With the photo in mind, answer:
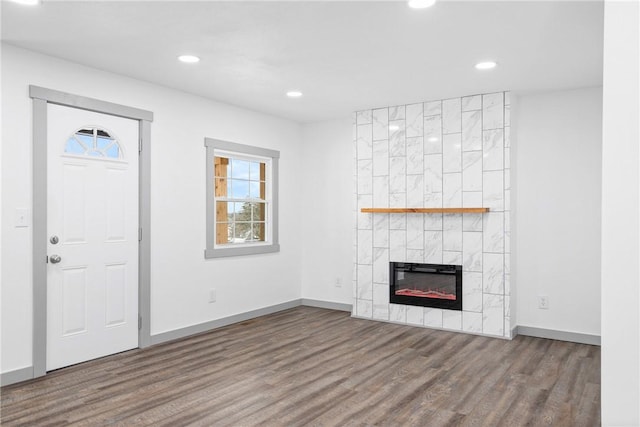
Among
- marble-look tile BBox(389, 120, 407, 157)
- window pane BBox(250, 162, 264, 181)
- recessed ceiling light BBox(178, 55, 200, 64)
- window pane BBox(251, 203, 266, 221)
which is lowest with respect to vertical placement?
window pane BBox(251, 203, 266, 221)

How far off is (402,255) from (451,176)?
3.52 ft

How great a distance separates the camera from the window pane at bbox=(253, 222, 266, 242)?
5949 mm

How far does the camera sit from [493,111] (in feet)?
16.0

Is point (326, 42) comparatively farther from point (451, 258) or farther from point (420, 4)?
point (451, 258)

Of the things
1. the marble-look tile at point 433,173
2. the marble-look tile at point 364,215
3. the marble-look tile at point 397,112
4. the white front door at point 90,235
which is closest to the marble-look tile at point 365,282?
the marble-look tile at point 364,215

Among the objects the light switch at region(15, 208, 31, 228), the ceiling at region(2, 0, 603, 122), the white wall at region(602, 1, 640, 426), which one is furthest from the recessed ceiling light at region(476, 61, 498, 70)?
the light switch at region(15, 208, 31, 228)

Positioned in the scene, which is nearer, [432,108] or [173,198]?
[173,198]

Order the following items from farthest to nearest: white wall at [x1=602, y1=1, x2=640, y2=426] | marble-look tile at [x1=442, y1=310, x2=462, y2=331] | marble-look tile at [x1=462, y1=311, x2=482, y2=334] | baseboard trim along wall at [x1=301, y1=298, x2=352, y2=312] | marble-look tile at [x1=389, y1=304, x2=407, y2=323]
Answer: baseboard trim along wall at [x1=301, y1=298, x2=352, y2=312], marble-look tile at [x1=389, y1=304, x2=407, y2=323], marble-look tile at [x1=442, y1=310, x2=462, y2=331], marble-look tile at [x1=462, y1=311, x2=482, y2=334], white wall at [x1=602, y1=1, x2=640, y2=426]

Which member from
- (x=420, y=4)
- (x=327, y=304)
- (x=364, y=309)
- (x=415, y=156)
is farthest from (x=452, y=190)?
(x=420, y=4)

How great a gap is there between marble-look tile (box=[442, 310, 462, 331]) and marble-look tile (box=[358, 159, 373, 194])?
5.51ft

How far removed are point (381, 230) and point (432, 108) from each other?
1.53m

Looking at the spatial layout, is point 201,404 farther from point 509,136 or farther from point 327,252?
point 509,136

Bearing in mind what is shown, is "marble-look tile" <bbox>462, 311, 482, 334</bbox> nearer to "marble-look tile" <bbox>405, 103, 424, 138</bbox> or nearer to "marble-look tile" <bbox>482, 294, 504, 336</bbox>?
"marble-look tile" <bbox>482, 294, 504, 336</bbox>

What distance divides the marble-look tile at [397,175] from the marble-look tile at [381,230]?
35 centimetres
